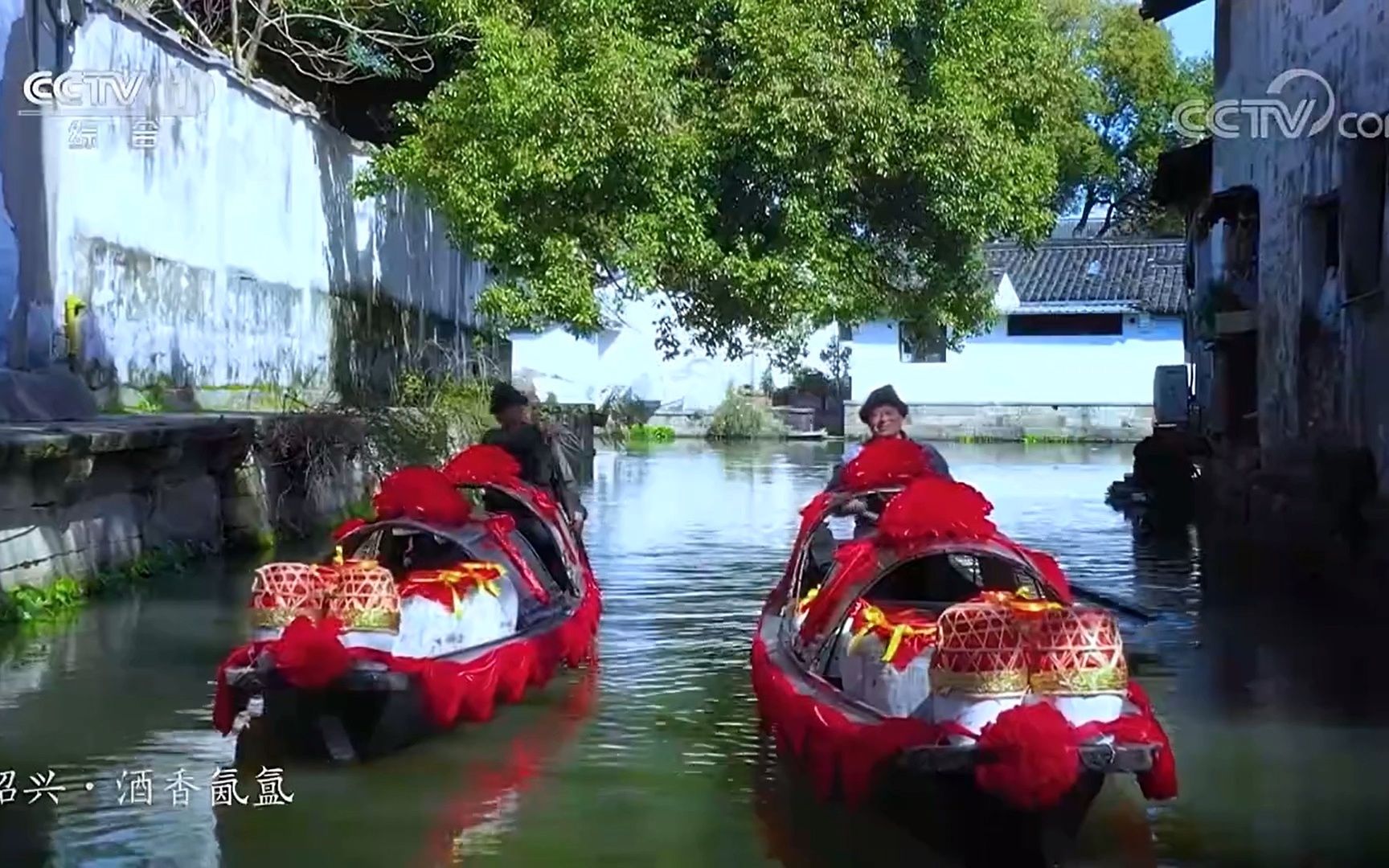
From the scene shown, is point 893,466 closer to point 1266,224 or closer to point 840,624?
point 840,624

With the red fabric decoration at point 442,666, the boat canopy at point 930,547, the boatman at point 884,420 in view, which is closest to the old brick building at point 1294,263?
the boatman at point 884,420

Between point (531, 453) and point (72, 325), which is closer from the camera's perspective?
point (531, 453)

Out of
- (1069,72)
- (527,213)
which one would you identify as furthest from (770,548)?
(1069,72)

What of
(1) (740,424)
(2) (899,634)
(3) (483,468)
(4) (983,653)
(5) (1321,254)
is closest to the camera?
(4) (983,653)

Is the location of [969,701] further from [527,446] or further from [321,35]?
[321,35]

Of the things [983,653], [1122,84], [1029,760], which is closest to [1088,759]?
[1029,760]

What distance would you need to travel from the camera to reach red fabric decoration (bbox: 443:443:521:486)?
1103cm

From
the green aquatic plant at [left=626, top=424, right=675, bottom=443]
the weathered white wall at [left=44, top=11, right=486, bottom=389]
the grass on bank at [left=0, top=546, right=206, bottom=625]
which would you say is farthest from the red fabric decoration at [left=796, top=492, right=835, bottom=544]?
the green aquatic plant at [left=626, top=424, right=675, bottom=443]

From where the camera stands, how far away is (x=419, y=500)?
987cm

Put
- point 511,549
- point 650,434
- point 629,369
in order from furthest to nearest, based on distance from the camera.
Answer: point 629,369
point 650,434
point 511,549

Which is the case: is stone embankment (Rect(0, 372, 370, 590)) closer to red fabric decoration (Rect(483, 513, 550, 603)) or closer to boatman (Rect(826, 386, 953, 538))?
red fabric decoration (Rect(483, 513, 550, 603))

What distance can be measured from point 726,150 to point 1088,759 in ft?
46.9

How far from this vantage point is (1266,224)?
19.0 m

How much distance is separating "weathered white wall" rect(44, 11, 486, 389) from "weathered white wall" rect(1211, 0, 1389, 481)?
11236 mm
